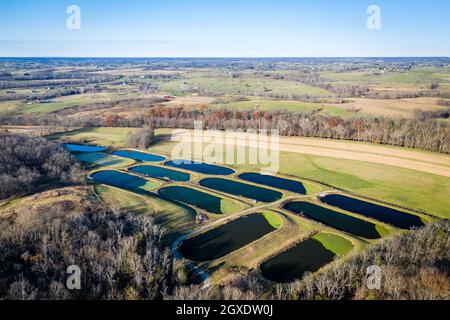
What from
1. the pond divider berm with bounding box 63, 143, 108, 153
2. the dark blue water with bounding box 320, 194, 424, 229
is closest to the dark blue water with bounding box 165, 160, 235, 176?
the dark blue water with bounding box 320, 194, 424, 229

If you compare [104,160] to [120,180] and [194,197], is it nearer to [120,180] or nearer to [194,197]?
[120,180]

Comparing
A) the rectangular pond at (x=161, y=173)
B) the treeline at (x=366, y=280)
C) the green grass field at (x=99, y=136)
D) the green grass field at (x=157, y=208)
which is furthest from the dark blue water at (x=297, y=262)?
the green grass field at (x=99, y=136)

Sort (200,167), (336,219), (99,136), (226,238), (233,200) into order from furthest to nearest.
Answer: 1. (99,136)
2. (200,167)
3. (233,200)
4. (336,219)
5. (226,238)

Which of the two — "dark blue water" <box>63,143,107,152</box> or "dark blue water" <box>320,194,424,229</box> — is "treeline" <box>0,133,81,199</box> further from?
"dark blue water" <box>320,194,424,229</box>

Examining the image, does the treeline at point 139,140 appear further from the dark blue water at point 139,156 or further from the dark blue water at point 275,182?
the dark blue water at point 275,182

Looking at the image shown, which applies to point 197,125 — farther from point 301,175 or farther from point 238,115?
point 301,175

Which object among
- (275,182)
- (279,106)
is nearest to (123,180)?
(275,182)

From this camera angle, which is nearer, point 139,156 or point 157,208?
point 157,208
